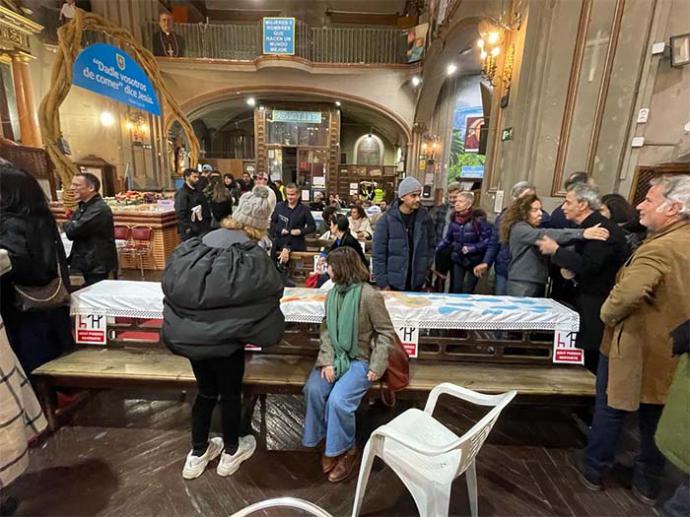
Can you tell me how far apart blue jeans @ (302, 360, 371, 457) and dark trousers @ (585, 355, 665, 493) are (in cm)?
120

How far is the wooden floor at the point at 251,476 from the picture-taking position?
5.61 feet

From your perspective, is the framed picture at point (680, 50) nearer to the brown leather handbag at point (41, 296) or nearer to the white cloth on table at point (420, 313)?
the white cloth on table at point (420, 313)

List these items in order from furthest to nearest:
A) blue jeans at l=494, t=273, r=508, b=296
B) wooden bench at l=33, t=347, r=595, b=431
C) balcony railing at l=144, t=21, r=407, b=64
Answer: balcony railing at l=144, t=21, r=407, b=64 → blue jeans at l=494, t=273, r=508, b=296 → wooden bench at l=33, t=347, r=595, b=431

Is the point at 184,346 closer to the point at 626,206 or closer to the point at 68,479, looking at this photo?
the point at 68,479

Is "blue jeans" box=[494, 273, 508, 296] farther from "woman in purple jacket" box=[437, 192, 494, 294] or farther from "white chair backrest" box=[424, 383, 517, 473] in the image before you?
"white chair backrest" box=[424, 383, 517, 473]

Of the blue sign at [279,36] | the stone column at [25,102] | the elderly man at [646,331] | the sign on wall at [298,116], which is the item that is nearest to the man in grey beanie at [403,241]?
the elderly man at [646,331]

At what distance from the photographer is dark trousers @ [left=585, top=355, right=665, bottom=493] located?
1.74 metres

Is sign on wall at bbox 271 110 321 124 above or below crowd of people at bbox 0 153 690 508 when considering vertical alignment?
above

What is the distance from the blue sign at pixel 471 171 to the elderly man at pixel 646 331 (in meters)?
8.23

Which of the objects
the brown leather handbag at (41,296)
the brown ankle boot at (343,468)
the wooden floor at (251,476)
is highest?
the brown leather handbag at (41,296)

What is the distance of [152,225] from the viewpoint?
544cm

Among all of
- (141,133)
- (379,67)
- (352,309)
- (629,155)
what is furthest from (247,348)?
(379,67)

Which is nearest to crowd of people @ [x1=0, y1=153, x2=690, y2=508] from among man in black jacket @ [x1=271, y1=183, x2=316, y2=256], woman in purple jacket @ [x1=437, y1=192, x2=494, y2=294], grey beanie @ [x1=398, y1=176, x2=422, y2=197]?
woman in purple jacket @ [x1=437, y1=192, x2=494, y2=294]

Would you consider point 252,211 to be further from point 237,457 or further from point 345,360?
point 237,457
